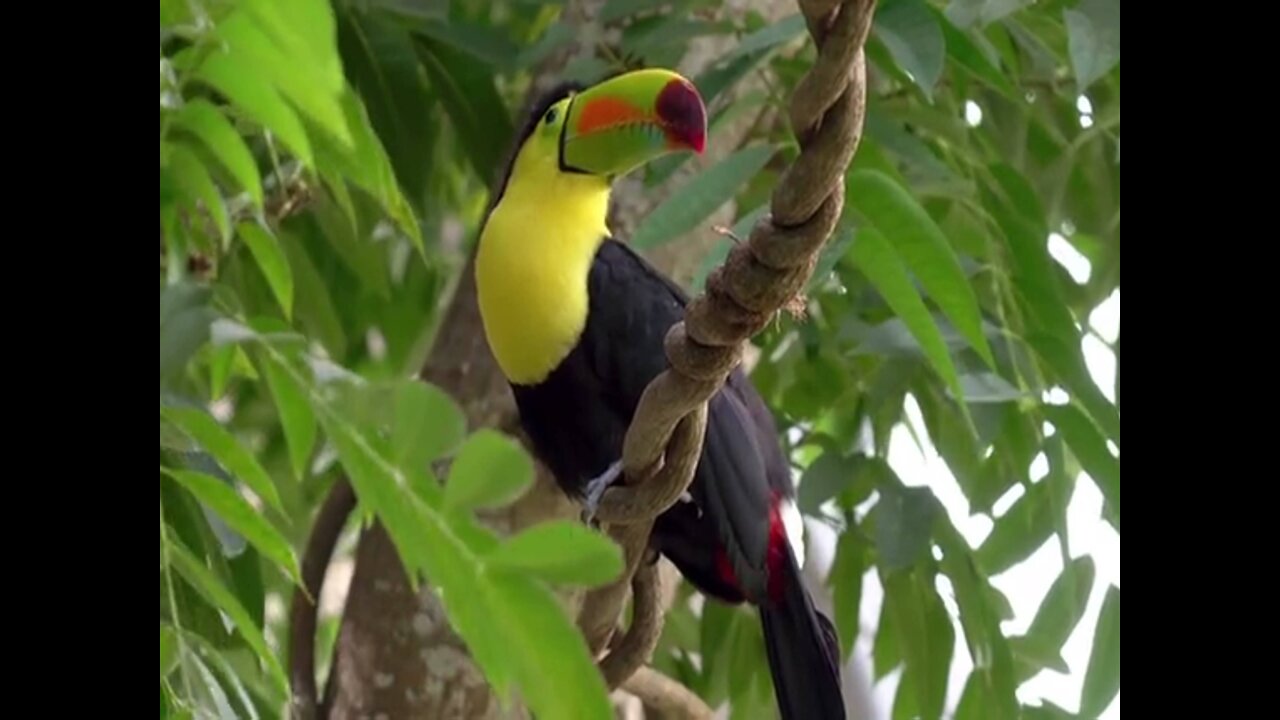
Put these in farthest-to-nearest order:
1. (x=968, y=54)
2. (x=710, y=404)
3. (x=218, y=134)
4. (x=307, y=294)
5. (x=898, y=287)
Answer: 1. (x=307, y=294)
2. (x=710, y=404)
3. (x=968, y=54)
4. (x=898, y=287)
5. (x=218, y=134)

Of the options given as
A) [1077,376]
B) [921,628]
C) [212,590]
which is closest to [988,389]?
[1077,376]

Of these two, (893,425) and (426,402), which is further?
(893,425)

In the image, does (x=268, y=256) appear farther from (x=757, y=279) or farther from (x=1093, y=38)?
(x=1093, y=38)

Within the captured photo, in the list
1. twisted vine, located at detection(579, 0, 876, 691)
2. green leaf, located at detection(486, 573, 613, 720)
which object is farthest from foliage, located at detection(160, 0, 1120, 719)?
twisted vine, located at detection(579, 0, 876, 691)

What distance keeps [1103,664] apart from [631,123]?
551 mm

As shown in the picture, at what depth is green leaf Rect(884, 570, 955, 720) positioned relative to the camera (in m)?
1.60

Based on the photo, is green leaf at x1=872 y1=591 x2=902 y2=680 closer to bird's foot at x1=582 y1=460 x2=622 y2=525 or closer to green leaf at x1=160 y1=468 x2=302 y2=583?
bird's foot at x1=582 y1=460 x2=622 y2=525

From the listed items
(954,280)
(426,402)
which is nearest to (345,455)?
(426,402)

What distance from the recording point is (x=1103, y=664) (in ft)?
4.54

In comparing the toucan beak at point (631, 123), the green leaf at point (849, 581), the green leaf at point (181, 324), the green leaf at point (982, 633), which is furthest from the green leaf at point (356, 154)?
the green leaf at point (849, 581)

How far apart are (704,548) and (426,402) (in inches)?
35.9

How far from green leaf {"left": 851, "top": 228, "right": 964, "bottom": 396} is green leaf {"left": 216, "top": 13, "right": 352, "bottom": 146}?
1.34 feet
